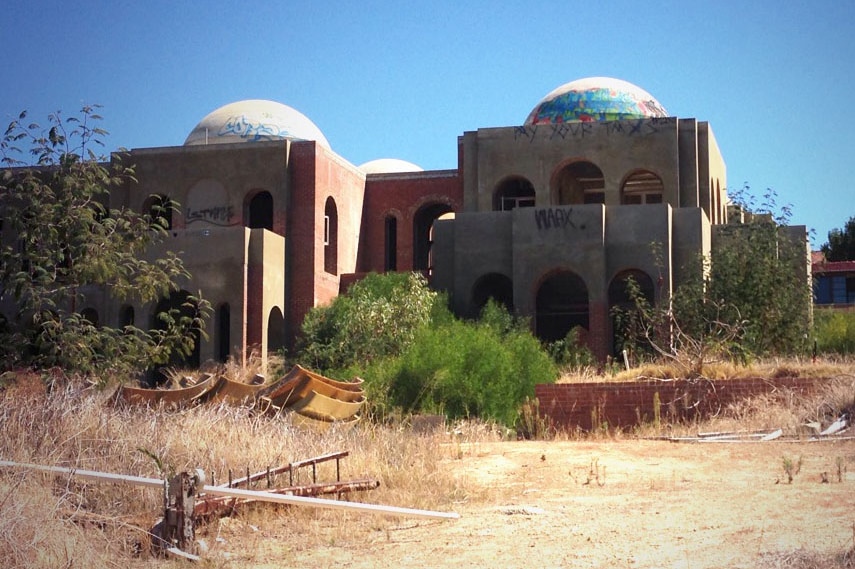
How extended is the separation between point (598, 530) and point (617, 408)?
9925 millimetres

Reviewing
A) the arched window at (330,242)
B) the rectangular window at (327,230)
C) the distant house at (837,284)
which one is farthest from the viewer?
the distant house at (837,284)

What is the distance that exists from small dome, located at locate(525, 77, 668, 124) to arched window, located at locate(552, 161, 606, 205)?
1548 millimetres

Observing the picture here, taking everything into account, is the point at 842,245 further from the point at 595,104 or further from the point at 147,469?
the point at 147,469

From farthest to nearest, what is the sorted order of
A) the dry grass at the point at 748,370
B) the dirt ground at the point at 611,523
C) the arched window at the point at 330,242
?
the arched window at the point at 330,242 < the dry grass at the point at 748,370 < the dirt ground at the point at 611,523

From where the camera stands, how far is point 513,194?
35.6 meters

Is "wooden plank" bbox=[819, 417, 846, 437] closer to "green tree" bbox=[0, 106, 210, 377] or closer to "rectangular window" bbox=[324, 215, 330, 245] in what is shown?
"green tree" bbox=[0, 106, 210, 377]

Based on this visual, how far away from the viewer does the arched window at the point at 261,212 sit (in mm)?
35375

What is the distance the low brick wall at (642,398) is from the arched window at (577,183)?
14.4 meters

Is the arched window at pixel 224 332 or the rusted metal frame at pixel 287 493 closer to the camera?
the rusted metal frame at pixel 287 493

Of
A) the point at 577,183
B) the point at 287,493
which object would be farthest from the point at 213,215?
the point at 287,493

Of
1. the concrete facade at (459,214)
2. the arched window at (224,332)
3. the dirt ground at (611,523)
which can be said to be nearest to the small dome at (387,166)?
the concrete facade at (459,214)

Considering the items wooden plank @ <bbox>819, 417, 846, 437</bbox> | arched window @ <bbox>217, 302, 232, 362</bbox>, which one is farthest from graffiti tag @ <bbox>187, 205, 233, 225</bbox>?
wooden plank @ <bbox>819, 417, 846, 437</bbox>

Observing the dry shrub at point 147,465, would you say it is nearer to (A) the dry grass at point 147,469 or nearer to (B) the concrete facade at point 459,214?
(A) the dry grass at point 147,469

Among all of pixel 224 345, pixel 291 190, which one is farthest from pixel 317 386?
pixel 291 190
